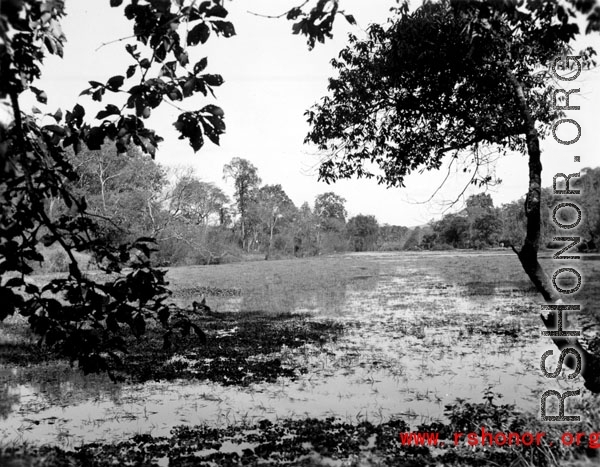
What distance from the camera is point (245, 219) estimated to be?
68312 mm

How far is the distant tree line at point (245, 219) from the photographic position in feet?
95.4

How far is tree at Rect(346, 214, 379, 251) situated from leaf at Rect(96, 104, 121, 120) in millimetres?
88554

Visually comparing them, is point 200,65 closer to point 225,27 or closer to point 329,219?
point 225,27

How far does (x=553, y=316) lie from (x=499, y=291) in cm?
1680

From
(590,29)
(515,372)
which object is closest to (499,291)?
(515,372)

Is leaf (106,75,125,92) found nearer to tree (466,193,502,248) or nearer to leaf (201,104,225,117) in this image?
leaf (201,104,225,117)

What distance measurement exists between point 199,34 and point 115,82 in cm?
61

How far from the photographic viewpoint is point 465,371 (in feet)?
28.6

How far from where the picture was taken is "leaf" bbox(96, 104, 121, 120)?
9.47ft

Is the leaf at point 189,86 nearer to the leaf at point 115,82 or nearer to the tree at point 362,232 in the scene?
the leaf at point 115,82

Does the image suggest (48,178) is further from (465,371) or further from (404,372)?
(465,371)

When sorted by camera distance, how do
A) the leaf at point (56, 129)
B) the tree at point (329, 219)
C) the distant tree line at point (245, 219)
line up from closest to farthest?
the leaf at point (56, 129), the distant tree line at point (245, 219), the tree at point (329, 219)

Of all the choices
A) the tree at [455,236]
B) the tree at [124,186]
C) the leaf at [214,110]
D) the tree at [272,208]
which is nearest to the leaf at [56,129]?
the leaf at [214,110]

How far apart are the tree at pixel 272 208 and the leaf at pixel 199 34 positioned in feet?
199
